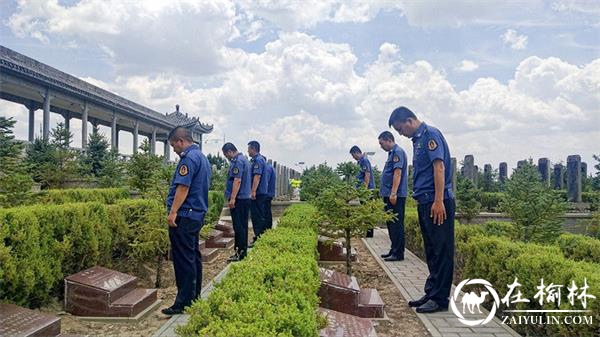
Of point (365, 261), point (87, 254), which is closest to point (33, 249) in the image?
point (87, 254)

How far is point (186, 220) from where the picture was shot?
174 inches

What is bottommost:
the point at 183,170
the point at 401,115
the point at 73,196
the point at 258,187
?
the point at 73,196

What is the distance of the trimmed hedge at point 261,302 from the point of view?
7.43ft

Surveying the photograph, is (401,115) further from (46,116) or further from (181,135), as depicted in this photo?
(46,116)

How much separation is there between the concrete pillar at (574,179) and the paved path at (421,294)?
24.0ft

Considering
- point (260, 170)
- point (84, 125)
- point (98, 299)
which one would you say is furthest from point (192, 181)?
point (84, 125)

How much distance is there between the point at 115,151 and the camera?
→ 17469mm

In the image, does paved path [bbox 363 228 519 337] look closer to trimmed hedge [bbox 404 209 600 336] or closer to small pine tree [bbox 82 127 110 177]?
trimmed hedge [bbox 404 209 600 336]

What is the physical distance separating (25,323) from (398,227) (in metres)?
5.02

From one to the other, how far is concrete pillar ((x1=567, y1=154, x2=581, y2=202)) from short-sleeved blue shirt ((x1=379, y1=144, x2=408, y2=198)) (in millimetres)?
8556

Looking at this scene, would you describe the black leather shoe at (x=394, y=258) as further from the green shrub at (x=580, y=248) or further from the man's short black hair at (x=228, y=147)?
the man's short black hair at (x=228, y=147)

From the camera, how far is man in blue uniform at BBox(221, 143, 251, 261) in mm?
7137

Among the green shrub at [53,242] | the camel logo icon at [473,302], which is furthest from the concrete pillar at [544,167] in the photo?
the green shrub at [53,242]

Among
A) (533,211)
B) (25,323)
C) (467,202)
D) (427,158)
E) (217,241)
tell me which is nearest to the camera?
(25,323)
